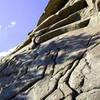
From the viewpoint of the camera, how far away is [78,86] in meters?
5.82

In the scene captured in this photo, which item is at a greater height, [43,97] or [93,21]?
[93,21]

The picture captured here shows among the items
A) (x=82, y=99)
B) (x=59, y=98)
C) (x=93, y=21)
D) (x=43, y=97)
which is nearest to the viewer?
(x=82, y=99)

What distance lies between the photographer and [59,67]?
7.09 metres

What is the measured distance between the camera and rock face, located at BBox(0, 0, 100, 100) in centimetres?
588

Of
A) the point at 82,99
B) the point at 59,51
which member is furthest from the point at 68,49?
the point at 82,99

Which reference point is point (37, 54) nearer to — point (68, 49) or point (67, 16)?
point (68, 49)

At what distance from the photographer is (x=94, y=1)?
11.0 m

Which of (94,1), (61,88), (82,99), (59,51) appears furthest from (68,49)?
(94,1)

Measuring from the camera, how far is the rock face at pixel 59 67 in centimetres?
588

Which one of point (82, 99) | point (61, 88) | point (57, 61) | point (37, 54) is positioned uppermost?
point (37, 54)

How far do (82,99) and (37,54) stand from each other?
3.86 m

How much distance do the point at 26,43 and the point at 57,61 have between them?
14.7ft

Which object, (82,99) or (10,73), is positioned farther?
(10,73)

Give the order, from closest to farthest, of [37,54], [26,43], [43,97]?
[43,97]
[37,54]
[26,43]
